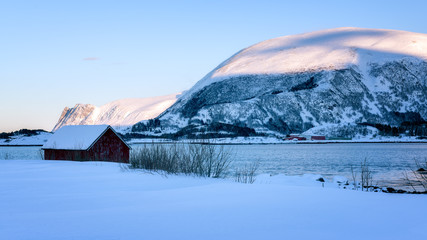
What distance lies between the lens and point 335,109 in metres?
173

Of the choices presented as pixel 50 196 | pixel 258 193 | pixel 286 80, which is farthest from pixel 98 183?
pixel 286 80

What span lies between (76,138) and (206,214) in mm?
27245

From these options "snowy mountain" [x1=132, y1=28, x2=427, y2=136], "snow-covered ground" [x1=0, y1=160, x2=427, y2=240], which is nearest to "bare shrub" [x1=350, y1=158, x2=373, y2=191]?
"snow-covered ground" [x1=0, y1=160, x2=427, y2=240]

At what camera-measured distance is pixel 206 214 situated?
286 inches

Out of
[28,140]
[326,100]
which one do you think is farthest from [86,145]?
[326,100]

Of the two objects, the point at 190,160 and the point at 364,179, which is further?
the point at 364,179

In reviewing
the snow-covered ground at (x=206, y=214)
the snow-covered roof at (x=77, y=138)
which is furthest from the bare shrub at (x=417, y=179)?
the snow-covered roof at (x=77, y=138)

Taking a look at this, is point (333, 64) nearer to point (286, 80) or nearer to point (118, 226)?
point (286, 80)

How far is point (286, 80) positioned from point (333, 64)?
23850mm

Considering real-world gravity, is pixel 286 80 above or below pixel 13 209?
above

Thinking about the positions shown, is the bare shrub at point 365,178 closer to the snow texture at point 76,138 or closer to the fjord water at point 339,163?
the fjord water at point 339,163

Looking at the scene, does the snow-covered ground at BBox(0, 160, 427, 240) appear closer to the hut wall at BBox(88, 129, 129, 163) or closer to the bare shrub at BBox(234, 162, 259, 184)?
the bare shrub at BBox(234, 162, 259, 184)

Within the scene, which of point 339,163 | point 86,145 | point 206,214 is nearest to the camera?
point 206,214

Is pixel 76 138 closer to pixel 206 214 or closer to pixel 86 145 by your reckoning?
pixel 86 145
